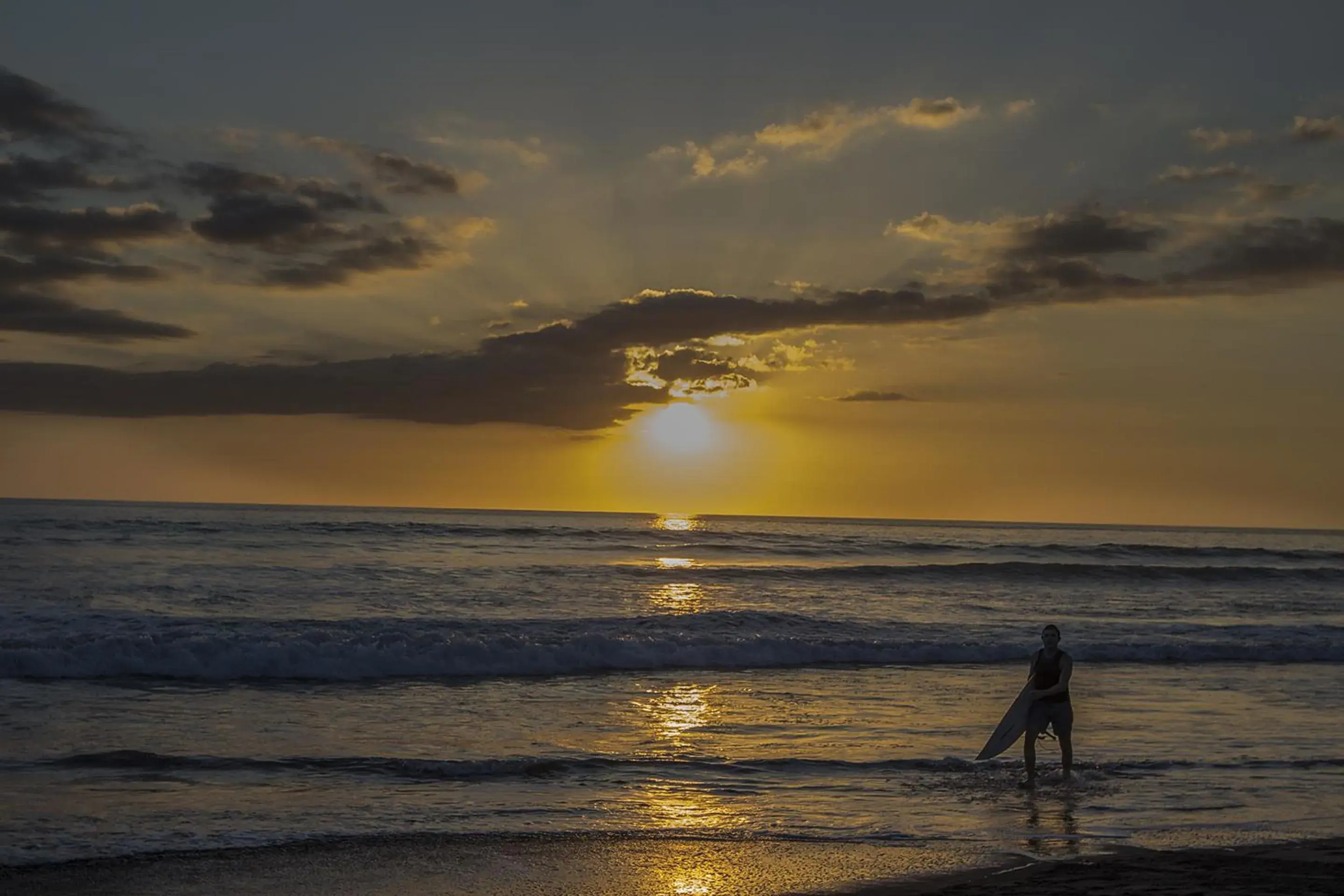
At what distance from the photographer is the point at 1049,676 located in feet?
38.7

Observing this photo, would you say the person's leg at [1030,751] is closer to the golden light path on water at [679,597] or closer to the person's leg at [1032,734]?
the person's leg at [1032,734]

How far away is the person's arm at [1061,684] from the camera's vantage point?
38.5 ft

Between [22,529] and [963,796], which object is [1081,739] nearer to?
[963,796]

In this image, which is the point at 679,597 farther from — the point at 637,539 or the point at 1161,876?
the point at 637,539

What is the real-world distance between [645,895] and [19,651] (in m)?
14.5

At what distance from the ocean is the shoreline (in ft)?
0.32

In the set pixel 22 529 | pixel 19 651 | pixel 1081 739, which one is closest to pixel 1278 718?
pixel 1081 739

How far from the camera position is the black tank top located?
1177 cm

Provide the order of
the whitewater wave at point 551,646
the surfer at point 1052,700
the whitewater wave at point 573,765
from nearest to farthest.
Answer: the whitewater wave at point 573,765 < the surfer at point 1052,700 < the whitewater wave at point 551,646

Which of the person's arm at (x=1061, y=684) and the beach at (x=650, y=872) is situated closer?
the beach at (x=650, y=872)

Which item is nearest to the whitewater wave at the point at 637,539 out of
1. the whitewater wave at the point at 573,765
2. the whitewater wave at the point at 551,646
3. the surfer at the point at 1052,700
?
the whitewater wave at the point at 551,646

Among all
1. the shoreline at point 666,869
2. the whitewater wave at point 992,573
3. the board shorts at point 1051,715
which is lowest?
the whitewater wave at point 992,573

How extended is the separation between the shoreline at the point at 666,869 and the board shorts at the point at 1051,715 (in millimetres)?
2948

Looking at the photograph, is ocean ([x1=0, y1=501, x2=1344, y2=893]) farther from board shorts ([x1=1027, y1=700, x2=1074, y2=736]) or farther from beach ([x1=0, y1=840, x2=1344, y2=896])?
board shorts ([x1=1027, y1=700, x2=1074, y2=736])
